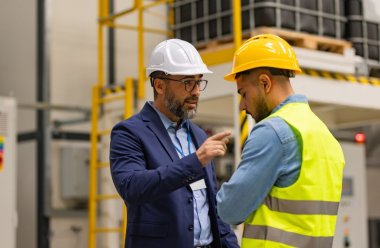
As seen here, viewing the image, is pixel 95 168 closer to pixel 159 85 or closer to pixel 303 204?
pixel 159 85

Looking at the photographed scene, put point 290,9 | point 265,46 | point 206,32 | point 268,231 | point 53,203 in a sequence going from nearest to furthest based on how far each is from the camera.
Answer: point 268,231 → point 265,46 → point 290,9 → point 206,32 → point 53,203

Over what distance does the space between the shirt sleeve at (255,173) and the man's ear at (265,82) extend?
21cm

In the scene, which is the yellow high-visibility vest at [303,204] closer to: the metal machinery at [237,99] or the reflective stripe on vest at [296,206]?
the reflective stripe on vest at [296,206]

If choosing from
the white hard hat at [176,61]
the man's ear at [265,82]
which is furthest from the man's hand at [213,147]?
the white hard hat at [176,61]

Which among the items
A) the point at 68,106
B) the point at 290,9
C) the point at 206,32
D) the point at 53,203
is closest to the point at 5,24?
the point at 68,106

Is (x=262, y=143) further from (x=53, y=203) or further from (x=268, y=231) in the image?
(x=53, y=203)

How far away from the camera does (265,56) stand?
10.9ft

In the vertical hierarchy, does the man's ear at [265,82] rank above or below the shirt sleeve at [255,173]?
above

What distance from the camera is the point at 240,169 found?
3.18m

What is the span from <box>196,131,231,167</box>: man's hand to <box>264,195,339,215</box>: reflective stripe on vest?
0.45 meters

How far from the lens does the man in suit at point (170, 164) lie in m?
3.63

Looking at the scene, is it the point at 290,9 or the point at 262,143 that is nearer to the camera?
the point at 262,143

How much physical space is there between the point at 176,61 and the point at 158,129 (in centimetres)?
40

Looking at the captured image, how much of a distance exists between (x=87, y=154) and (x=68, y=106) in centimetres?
73
